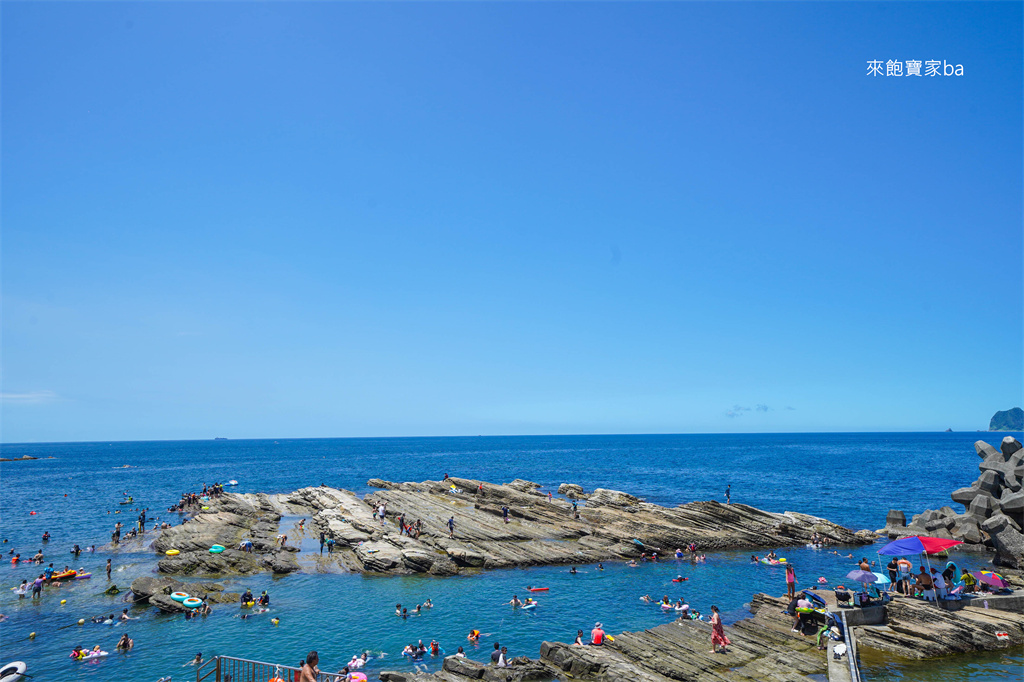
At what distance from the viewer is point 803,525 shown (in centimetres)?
5722

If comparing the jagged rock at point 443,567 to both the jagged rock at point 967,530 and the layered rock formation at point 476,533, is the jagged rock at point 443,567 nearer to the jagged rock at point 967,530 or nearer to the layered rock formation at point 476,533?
the layered rock formation at point 476,533

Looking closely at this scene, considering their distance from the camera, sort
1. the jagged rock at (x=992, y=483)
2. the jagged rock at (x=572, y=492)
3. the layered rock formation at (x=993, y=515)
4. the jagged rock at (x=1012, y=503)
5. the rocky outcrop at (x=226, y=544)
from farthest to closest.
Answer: the jagged rock at (x=572, y=492), the jagged rock at (x=992, y=483), the rocky outcrop at (x=226, y=544), the jagged rock at (x=1012, y=503), the layered rock formation at (x=993, y=515)

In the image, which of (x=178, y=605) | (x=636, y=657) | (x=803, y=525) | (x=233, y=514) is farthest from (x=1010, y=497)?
(x=233, y=514)

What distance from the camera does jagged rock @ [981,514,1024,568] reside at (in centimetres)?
4109

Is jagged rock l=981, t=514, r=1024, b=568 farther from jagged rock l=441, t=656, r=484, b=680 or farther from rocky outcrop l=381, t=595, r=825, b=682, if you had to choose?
jagged rock l=441, t=656, r=484, b=680

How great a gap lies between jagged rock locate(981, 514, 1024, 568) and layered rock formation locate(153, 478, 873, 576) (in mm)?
12128

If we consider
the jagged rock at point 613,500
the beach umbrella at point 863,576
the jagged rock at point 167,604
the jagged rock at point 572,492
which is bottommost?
the jagged rock at point 572,492

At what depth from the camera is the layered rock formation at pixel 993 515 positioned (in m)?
42.3

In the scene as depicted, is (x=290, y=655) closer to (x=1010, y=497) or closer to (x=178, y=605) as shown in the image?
(x=178, y=605)

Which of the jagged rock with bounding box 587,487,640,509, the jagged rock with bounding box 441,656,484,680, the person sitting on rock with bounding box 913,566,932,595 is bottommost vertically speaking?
the jagged rock with bounding box 587,487,640,509

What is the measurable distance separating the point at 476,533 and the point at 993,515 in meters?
46.4

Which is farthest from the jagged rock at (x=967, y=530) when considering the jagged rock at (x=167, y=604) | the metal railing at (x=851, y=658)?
the jagged rock at (x=167, y=604)

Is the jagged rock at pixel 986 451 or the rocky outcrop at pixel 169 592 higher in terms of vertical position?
the jagged rock at pixel 986 451

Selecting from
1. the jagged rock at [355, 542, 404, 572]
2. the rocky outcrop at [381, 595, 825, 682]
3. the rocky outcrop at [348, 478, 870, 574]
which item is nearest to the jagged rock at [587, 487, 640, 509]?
the rocky outcrop at [348, 478, 870, 574]
